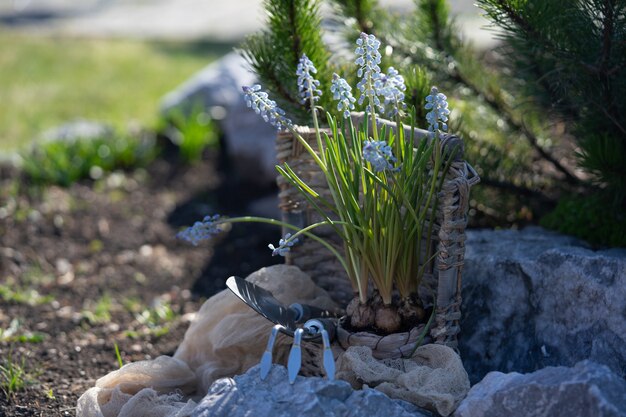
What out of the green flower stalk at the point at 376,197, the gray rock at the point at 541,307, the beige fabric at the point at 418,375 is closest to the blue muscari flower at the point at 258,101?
the green flower stalk at the point at 376,197

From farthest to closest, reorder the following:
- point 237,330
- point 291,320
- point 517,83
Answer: point 517,83
point 237,330
point 291,320

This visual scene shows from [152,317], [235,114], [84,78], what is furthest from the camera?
[84,78]

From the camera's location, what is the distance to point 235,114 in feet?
15.6

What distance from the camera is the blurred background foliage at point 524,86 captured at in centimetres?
243

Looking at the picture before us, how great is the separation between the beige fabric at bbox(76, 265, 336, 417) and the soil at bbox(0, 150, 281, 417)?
0.71ft

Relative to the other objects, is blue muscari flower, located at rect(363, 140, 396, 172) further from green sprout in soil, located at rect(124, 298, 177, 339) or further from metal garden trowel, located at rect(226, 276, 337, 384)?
green sprout in soil, located at rect(124, 298, 177, 339)

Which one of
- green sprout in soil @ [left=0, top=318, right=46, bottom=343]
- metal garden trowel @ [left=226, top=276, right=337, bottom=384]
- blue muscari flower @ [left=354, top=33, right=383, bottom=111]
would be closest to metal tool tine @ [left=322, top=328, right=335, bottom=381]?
metal garden trowel @ [left=226, top=276, right=337, bottom=384]

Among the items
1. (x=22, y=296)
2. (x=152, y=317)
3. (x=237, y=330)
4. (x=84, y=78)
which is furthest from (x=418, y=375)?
(x=84, y=78)

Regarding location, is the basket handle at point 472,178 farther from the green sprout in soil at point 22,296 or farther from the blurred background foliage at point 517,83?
the green sprout in soil at point 22,296

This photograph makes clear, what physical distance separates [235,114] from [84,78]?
270 cm

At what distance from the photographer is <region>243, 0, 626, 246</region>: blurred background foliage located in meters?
2.43

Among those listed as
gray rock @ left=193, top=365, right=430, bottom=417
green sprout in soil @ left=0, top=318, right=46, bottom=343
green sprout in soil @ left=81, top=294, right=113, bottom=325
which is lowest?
green sprout in soil @ left=81, top=294, right=113, bottom=325

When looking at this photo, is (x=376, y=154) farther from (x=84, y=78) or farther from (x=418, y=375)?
(x=84, y=78)

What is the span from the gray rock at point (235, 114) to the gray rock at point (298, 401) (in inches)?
92.1
